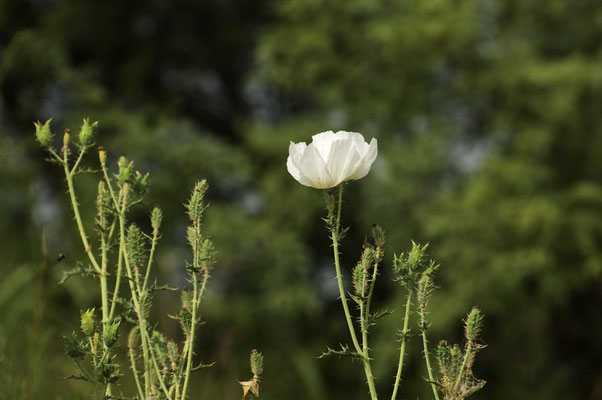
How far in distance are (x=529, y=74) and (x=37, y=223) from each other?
425cm

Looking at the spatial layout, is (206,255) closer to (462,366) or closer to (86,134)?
(86,134)

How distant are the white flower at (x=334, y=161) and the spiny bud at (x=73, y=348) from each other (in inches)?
14.0

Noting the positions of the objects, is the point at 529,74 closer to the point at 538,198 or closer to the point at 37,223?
the point at 538,198

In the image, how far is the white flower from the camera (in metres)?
1.02

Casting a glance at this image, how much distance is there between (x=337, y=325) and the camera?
7016mm

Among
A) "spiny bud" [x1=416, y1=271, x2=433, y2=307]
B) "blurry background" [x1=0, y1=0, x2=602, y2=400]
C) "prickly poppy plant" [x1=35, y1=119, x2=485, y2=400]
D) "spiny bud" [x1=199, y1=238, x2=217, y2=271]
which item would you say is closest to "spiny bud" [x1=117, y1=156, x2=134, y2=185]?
"prickly poppy plant" [x1=35, y1=119, x2=485, y2=400]

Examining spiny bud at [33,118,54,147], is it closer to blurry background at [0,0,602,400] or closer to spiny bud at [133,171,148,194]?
spiny bud at [133,171,148,194]

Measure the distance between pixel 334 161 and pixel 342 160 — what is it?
0.04ft

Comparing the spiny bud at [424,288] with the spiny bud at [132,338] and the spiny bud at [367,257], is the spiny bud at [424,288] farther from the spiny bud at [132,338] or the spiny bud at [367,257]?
the spiny bud at [132,338]

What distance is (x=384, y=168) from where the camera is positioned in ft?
20.0

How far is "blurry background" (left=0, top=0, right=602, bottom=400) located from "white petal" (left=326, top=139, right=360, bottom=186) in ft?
14.4

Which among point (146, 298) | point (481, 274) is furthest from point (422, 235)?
point (146, 298)

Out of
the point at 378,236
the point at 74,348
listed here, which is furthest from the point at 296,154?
the point at 74,348

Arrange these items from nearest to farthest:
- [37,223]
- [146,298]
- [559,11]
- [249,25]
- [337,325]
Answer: [146,298], [37,223], [559,11], [337,325], [249,25]
